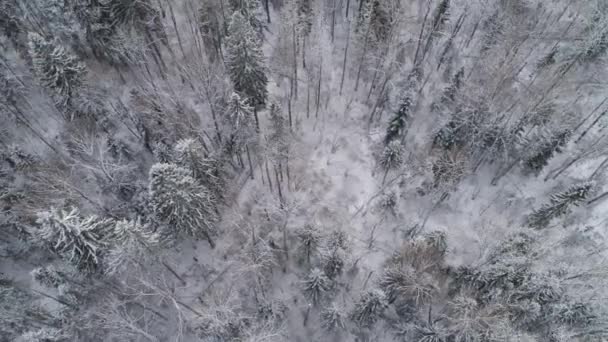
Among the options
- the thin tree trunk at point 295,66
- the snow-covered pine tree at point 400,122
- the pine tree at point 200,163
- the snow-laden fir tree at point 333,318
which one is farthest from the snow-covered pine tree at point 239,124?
the snow-laden fir tree at point 333,318

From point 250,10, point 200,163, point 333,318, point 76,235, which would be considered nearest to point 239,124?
point 200,163

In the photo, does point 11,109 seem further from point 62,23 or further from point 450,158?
point 450,158

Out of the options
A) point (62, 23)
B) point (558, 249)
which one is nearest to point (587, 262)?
point (558, 249)

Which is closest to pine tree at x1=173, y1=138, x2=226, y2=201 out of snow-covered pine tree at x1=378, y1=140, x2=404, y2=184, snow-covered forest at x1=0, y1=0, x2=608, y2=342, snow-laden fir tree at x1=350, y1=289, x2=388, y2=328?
snow-covered forest at x1=0, y1=0, x2=608, y2=342

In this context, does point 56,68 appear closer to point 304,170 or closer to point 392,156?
point 304,170

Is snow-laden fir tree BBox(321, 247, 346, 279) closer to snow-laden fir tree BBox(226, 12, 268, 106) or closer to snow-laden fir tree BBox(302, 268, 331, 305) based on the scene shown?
snow-laden fir tree BBox(302, 268, 331, 305)
